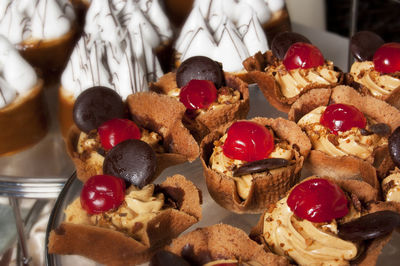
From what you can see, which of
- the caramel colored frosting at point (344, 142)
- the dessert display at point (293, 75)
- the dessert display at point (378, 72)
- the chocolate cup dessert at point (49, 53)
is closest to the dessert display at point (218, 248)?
the caramel colored frosting at point (344, 142)

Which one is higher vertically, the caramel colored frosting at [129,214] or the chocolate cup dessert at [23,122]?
the caramel colored frosting at [129,214]

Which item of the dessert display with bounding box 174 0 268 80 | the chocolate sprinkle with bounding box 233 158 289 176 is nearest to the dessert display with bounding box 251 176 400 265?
the chocolate sprinkle with bounding box 233 158 289 176

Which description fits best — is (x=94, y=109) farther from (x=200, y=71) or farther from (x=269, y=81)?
(x=269, y=81)

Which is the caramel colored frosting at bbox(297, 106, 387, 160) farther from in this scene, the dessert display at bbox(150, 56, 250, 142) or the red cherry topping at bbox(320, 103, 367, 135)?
the dessert display at bbox(150, 56, 250, 142)

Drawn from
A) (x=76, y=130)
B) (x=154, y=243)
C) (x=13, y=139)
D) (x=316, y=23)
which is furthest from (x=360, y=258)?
(x=316, y=23)

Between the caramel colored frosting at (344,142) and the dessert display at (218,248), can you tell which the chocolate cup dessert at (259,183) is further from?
the dessert display at (218,248)

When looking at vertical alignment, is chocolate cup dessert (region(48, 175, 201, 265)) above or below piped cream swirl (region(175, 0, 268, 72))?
below

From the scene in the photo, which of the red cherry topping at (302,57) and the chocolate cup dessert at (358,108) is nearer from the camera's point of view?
the chocolate cup dessert at (358,108)
